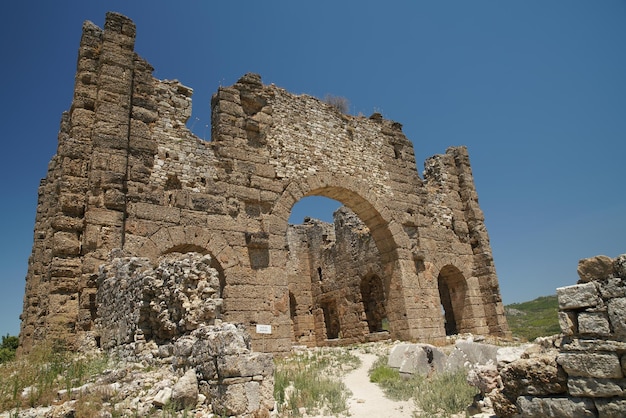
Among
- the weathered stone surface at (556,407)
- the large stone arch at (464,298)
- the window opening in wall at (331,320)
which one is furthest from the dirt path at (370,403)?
the window opening in wall at (331,320)

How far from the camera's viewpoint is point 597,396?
385 cm

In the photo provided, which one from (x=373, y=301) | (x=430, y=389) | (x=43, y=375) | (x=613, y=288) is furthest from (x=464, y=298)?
(x=43, y=375)

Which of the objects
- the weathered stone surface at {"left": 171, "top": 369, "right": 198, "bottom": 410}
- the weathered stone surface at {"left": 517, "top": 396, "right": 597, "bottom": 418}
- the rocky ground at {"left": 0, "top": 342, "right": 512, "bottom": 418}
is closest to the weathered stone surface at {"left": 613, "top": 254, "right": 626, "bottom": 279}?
the weathered stone surface at {"left": 517, "top": 396, "right": 597, "bottom": 418}

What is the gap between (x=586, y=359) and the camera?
13.0 ft

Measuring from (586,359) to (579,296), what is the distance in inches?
21.7

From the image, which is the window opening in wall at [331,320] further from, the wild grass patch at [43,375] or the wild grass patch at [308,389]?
the wild grass patch at [43,375]

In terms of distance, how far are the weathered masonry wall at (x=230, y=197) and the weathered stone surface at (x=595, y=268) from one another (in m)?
6.15

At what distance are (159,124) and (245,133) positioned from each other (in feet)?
6.41

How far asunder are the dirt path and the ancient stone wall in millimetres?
1730

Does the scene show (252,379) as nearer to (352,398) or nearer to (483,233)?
(352,398)

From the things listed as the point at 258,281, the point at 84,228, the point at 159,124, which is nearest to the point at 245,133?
the point at 159,124

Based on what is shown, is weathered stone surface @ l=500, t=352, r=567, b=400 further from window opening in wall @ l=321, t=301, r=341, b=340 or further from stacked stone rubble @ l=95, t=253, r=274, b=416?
window opening in wall @ l=321, t=301, r=341, b=340

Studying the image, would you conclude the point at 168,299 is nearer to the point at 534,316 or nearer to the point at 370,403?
the point at 370,403

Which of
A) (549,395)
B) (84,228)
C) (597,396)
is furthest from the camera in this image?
(84,228)
